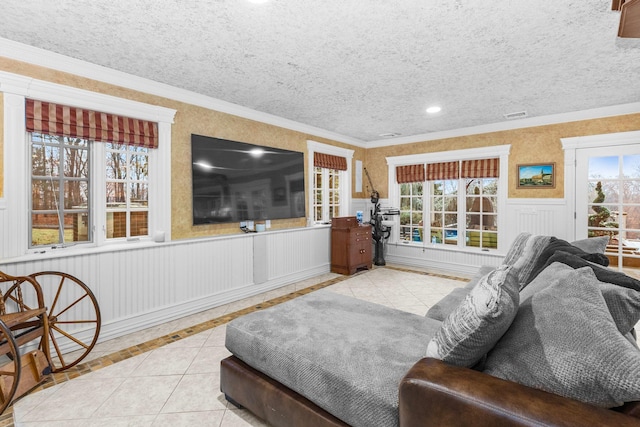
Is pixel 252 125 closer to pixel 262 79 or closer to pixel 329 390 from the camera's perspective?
pixel 262 79

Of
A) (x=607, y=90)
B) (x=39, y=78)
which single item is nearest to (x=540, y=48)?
(x=607, y=90)

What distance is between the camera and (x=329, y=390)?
136cm

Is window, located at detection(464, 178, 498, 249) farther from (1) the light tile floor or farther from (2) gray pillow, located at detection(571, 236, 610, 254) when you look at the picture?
(2) gray pillow, located at detection(571, 236, 610, 254)

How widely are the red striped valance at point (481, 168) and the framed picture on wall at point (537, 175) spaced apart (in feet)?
1.09

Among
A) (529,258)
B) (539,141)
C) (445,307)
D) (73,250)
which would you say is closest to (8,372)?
(73,250)

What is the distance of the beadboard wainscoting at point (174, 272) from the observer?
2691 mm

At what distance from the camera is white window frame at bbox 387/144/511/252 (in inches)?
191

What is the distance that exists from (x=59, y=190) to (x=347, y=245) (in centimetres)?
378

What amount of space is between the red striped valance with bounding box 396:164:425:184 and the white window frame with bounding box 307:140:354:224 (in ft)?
3.29

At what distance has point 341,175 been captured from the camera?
6.02 metres

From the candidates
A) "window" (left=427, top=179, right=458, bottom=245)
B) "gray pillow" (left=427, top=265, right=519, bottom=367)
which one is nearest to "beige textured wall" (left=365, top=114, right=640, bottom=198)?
"window" (left=427, top=179, right=458, bottom=245)

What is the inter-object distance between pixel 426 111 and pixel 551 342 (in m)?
3.73

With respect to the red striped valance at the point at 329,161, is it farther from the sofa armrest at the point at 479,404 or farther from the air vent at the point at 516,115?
the sofa armrest at the point at 479,404

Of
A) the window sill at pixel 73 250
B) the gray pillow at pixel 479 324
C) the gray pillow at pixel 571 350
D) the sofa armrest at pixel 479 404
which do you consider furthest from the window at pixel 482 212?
the window sill at pixel 73 250
